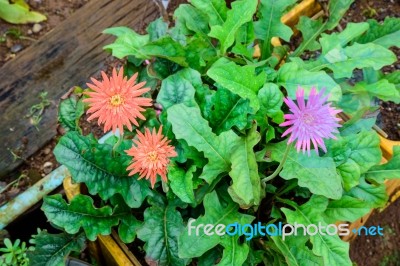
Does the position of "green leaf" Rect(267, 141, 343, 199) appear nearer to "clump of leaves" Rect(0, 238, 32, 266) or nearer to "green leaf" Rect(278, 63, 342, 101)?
"green leaf" Rect(278, 63, 342, 101)

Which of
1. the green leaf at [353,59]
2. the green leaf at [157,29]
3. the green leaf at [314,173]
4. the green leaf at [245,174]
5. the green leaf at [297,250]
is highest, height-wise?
the green leaf at [157,29]

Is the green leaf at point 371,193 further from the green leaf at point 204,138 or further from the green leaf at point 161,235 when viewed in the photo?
the green leaf at point 161,235

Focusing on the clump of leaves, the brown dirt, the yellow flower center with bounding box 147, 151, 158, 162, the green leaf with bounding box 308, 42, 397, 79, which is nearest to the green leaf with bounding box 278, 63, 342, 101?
the green leaf with bounding box 308, 42, 397, 79

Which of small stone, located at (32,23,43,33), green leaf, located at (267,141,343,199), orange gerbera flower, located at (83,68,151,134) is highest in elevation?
orange gerbera flower, located at (83,68,151,134)

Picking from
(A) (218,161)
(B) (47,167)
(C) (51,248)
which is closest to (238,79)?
(A) (218,161)

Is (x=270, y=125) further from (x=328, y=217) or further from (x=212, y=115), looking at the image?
(x=328, y=217)

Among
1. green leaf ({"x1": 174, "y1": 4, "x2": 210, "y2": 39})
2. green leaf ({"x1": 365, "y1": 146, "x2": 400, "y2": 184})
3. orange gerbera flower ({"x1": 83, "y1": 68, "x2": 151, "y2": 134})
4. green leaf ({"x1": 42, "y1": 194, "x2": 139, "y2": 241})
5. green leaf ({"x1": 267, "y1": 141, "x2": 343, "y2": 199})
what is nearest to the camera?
orange gerbera flower ({"x1": 83, "y1": 68, "x2": 151, "y2": 134})

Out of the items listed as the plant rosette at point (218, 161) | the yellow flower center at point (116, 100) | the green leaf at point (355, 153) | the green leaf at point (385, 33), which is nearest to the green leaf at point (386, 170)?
the plant rosette at point (218, 161)
